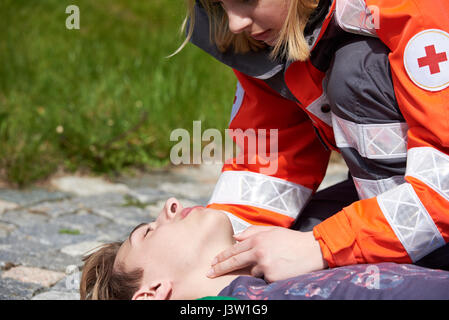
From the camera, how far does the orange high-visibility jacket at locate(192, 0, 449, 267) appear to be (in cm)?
163

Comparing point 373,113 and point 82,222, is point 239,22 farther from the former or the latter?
point 82,222

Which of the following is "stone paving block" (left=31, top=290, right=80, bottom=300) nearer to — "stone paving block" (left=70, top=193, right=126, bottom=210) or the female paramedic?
the female paramedic

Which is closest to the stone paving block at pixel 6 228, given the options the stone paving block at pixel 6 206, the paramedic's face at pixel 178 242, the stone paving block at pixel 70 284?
the stone paving block at pixel 6 206

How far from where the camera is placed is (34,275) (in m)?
2.55

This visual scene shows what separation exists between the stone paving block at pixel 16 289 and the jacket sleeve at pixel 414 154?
122cm

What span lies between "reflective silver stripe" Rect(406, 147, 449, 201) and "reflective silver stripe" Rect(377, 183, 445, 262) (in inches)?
1.7

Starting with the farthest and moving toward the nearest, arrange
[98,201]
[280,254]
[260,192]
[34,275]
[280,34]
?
[98,201]
[34,275]
[260,192]
[280,34]
[280,254]

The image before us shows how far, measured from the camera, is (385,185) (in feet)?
6.05

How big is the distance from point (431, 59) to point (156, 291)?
986mm

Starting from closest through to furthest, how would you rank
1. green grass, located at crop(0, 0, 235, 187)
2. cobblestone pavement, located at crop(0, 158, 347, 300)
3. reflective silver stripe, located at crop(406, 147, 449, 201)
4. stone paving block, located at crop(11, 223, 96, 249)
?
reflective silver stripe, located at crop(406, 147, 449, 201), cobblestone pavement, located at crop(0, 158, 347, 300), stone paving block, located at crop(11, 223, 96, 249), green grass, located at crop(0, 0, 235, 187)

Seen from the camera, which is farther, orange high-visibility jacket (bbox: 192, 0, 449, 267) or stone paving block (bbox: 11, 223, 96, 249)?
stone paving block (bbox: 11, 223, 96, 249)

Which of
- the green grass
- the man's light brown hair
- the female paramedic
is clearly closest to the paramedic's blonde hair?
the female paramedic

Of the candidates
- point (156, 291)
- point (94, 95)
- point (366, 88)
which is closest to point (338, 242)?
point (366, 88)
